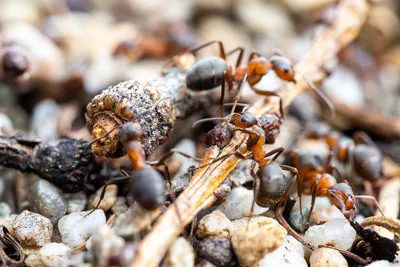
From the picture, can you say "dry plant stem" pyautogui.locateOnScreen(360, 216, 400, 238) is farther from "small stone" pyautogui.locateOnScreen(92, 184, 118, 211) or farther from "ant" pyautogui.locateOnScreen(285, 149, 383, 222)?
"small stone" pyautogui.locateOnScreen(92, 184, 118, 211)

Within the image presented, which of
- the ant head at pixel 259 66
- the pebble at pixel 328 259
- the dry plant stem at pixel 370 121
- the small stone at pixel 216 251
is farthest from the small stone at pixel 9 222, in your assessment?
the dry plant stem at pixel 370 121

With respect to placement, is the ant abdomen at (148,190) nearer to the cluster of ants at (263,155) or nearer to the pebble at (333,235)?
the cluster of ants at (263,155)

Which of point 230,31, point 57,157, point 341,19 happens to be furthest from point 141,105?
point 230,31

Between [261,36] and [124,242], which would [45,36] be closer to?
[261,36]

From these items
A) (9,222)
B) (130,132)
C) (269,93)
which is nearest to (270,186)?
(130,132)

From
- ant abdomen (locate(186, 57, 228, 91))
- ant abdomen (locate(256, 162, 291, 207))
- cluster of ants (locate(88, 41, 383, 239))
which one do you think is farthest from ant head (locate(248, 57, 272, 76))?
ant abdomen (locate(256, 162, 291, 207))
